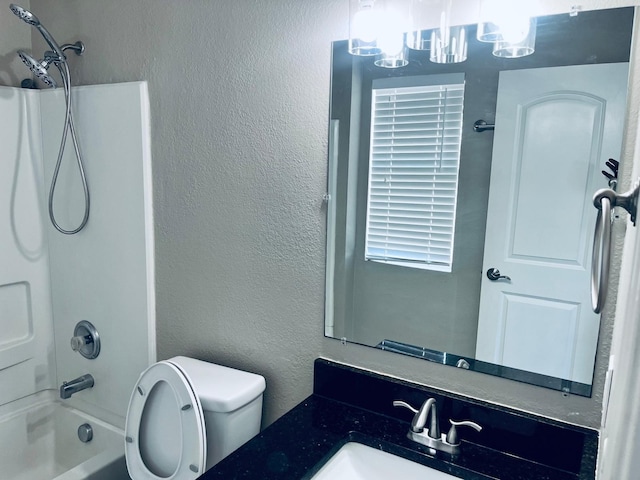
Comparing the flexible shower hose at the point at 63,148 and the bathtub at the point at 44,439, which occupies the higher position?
the flexible shower hose at the point at 63,148

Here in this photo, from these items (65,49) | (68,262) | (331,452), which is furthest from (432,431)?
(65,49)

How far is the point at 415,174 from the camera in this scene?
1.30 metres

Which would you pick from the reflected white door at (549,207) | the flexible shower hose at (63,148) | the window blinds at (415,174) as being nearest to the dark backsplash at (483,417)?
the reflected white door at (549,207)

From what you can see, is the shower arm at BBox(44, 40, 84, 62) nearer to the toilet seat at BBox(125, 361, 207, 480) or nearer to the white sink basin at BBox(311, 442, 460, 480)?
the toilet seat at BBox(125, 361, 207, 480)

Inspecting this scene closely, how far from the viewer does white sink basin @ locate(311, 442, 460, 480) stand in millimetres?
1164

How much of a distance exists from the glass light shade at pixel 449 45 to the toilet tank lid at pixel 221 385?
43.0 inches

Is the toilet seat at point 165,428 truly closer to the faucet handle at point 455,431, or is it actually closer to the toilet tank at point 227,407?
the toilet tank at point 227,407

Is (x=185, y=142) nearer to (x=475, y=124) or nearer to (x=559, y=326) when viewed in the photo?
(x=475, y=124)

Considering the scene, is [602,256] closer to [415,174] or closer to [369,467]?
[415,174]

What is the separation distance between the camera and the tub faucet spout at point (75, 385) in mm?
1900

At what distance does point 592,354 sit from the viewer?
1113 mm

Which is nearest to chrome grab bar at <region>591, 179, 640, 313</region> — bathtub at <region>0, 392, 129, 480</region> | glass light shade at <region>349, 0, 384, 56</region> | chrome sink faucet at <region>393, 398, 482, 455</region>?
chrome sink faucet at <region>393, 398, 482, 455</region>

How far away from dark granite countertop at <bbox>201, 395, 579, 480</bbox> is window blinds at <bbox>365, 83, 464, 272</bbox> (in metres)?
0.47

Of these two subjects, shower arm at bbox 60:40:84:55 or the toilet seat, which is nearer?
the toilet seat
